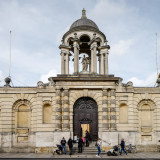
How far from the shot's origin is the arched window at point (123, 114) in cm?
2539

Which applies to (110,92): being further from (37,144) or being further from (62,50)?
(37,144)

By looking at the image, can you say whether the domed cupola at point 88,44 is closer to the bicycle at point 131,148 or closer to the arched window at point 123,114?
the arched window at point 123,114

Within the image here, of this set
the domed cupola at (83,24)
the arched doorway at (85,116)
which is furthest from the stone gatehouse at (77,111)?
the domed cupola at (83,24)

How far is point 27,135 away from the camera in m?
25.4

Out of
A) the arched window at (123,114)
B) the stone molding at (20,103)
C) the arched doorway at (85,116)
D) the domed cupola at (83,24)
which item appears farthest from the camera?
the domed cupola at (83,24)

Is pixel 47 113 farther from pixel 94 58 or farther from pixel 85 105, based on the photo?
pixel 94 58

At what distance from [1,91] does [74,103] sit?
8.94m

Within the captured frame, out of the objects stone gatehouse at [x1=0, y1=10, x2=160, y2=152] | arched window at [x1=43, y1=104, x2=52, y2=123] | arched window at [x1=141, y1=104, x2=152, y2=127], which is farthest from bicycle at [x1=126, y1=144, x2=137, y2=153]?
arched window at [x1=43, y1=104, x2=52, y2=123]

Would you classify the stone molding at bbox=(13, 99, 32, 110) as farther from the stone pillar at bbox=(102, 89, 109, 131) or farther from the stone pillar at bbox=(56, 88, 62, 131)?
the stone pillar at bbox=(102, 89, 109, 131)

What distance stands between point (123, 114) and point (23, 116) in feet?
39.5

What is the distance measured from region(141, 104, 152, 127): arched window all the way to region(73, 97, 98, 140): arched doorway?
580 cm

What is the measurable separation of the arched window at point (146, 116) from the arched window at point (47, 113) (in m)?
11.2

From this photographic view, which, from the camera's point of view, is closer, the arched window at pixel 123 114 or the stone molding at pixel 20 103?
the arched window at pixel 123 114

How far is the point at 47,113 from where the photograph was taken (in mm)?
25406
